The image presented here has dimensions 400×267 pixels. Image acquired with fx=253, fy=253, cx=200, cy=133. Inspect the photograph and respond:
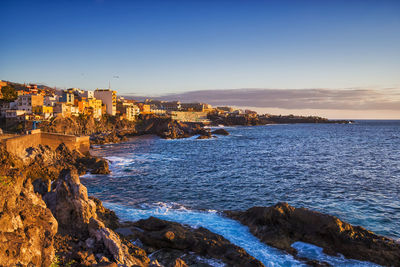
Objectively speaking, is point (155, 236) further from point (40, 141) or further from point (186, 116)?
point (186, 116)

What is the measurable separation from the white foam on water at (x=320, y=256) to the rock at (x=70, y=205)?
34.3ft

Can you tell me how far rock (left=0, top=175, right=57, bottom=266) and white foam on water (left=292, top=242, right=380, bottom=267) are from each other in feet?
36.2

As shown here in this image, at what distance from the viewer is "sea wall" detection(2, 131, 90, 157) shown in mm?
27656

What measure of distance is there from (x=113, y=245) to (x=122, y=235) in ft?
11.4

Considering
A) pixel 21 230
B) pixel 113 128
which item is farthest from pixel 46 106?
pixel 21 230

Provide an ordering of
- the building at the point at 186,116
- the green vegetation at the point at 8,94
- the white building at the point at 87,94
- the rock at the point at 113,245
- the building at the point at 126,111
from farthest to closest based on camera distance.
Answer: the building at the point at 186,116, the building at the point at 126,111, the white building at the point at 87,94, the green vegetation at the point at 8,94, the rock at the point at 113,245

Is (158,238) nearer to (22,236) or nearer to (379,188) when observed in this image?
(22,236)

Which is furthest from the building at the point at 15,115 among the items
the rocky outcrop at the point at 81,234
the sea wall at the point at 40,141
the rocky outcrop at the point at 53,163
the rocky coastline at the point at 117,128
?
the rocky outcrop at the point at 81,234

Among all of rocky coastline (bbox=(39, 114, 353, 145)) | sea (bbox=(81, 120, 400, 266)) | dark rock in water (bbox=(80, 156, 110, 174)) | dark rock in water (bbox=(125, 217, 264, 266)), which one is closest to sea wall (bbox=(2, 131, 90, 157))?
dark rock in water (bbox=(80, 156, 110, 174))

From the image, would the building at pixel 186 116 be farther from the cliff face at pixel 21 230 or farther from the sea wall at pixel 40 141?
the cliff face at pixel 21 230

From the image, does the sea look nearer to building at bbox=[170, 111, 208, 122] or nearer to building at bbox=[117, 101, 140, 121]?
building at bbox=[117, 101, 140, 121]

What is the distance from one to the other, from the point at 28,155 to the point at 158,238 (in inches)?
953

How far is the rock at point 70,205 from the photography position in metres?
11.6

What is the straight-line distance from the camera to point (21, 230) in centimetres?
754
